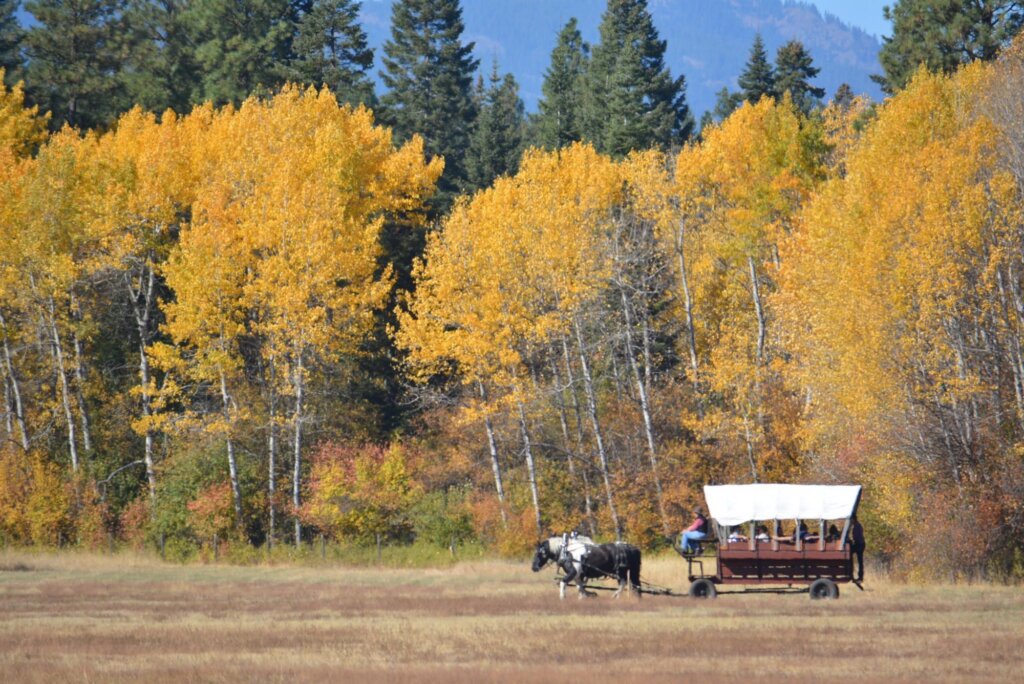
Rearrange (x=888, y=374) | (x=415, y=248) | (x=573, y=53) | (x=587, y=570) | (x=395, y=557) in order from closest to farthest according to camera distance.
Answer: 1. (x=587, y=570)
2. (x=888, y=374)
3. (x=395, y=557)
4. (x=415, y=248)
5. (x=573, y=53)

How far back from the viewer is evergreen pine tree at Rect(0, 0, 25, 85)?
67.1 metres

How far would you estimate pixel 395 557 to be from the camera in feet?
144

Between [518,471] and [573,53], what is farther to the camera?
[573,53]

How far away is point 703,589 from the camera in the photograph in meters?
29.8

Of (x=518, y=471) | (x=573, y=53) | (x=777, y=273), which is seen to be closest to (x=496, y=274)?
(x=518, y=471)

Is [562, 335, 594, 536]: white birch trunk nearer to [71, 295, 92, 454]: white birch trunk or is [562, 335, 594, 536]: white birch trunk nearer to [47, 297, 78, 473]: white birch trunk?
[71, 295, 92, 454]: white birch trunk

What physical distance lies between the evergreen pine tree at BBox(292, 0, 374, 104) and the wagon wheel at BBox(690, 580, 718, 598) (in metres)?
46.7

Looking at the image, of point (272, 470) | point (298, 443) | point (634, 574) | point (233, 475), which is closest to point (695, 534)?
point (634, 574)

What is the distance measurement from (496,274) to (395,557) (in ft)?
34.6

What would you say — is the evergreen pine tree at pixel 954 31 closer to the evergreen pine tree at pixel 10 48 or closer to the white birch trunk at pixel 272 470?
the white birch trunk at pixel 272 470

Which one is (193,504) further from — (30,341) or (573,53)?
(573,53)

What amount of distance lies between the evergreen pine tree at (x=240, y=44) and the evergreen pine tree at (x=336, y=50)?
110 cm

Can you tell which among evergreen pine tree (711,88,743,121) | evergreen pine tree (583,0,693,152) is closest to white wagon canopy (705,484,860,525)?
evergreen pine tree (583,0,693,152)

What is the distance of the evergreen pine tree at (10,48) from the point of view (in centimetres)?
6714
